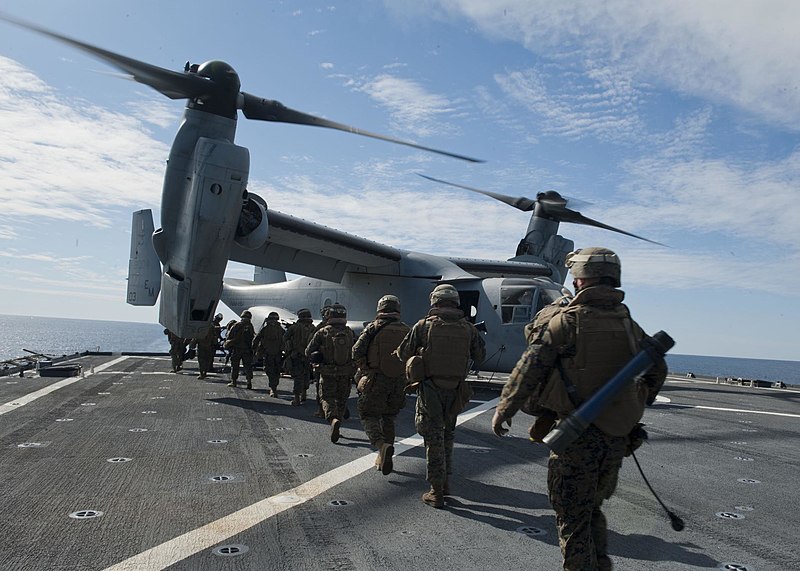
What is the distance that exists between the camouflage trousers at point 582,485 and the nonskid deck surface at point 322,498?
0.72 meters

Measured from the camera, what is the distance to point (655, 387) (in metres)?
3.54

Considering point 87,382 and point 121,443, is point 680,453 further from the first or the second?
point 87,382

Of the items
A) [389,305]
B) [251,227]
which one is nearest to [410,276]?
[251,227]

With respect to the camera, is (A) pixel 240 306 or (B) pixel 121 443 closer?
(B) pixel 121 443

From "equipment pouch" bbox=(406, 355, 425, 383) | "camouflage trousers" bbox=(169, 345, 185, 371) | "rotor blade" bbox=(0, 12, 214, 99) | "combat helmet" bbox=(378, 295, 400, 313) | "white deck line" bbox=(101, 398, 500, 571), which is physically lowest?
"white deck line" bbox=(101, 398, 500, 571)

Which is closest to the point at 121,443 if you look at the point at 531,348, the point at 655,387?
the point at 531,348

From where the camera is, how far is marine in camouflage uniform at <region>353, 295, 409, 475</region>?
21.8 feet

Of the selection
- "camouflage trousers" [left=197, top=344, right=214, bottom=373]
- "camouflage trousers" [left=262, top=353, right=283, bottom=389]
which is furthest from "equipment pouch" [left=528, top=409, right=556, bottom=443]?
"camouflage trousers" [left=197, top=344, right=214, bottom=373]

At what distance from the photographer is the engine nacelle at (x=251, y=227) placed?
12.1 m

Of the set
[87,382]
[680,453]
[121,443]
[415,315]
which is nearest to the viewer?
[121,443]

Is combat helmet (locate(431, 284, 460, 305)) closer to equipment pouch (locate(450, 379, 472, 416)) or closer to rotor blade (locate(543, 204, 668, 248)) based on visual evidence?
equipment pouch (locate(450, 379, 472, 416))

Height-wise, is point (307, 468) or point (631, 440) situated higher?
point (631, 440)

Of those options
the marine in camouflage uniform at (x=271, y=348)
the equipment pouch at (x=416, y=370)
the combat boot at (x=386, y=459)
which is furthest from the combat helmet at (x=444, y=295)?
the marine in camouflage uniform at (x=271, y=348)

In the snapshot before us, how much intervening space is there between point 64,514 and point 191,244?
7115 mm
